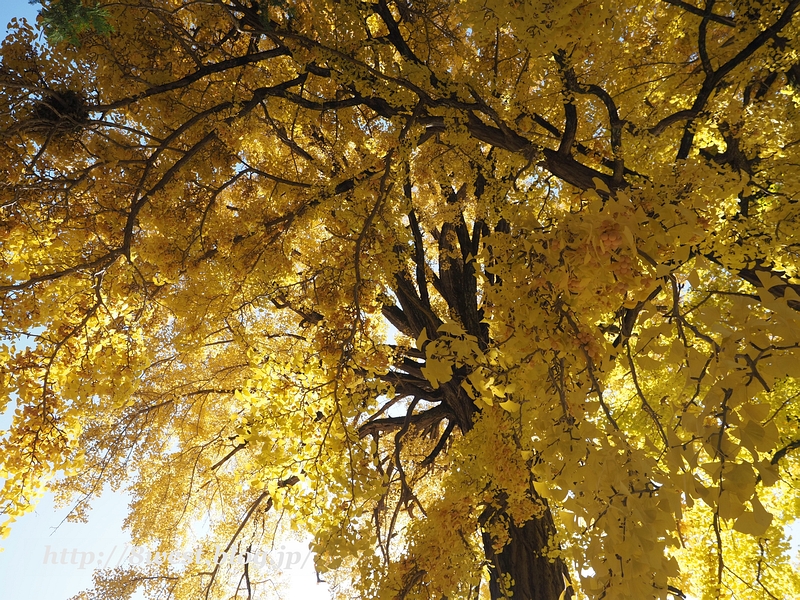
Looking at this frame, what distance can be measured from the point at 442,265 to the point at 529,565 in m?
3.06

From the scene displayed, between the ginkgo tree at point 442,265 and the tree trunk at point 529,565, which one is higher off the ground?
the ginkgo tree at point 442,265

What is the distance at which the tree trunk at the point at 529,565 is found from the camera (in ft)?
12.7

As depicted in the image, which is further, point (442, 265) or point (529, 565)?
point (442, 265)

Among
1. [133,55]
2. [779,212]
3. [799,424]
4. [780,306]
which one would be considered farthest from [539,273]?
[799,424]

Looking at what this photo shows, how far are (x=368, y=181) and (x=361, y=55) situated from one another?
86 cm

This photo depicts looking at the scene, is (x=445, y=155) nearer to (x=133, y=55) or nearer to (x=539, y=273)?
(x=133, y=55)

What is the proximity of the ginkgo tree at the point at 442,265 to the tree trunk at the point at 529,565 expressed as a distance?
39mm

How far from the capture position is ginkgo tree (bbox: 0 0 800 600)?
126cm

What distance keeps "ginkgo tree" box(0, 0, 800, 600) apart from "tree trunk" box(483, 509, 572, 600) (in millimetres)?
39

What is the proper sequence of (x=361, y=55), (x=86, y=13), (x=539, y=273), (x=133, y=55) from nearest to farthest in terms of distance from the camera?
1. (x=539, y=273)
2. (x=86, y=13)
3. (x=361, y=55)
4. (x=133, y=55)

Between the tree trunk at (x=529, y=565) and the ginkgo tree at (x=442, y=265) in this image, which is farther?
the tree trunk at (x=529, y=565)

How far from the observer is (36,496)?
2822 millimetres

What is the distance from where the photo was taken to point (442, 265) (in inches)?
207

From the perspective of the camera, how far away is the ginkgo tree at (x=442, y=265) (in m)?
Result: 1.26
